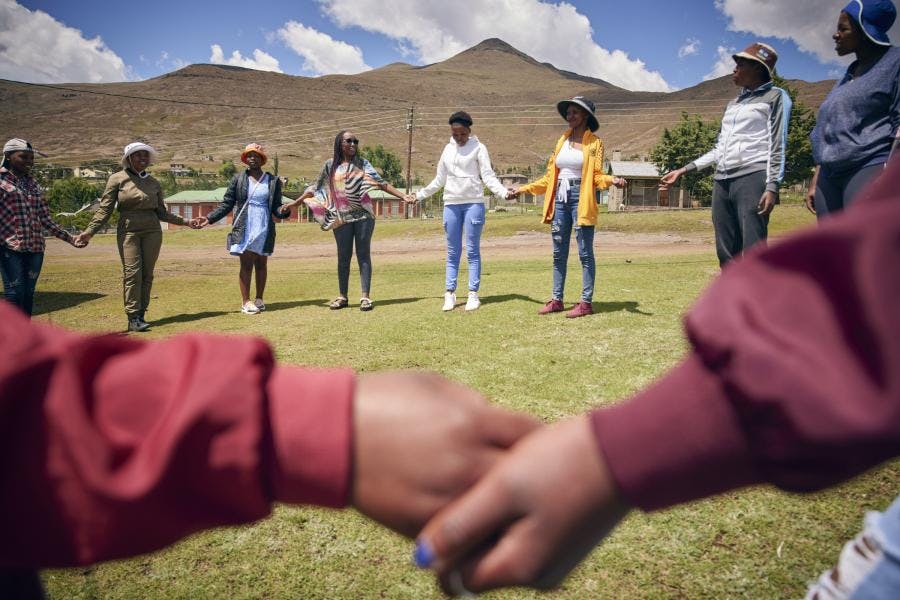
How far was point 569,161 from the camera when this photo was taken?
6254 millimetres

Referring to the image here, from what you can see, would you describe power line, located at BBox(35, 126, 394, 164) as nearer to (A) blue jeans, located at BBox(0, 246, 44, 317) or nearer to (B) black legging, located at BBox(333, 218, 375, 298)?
(A) blue jeans, located at BBox(0, 246, 44, 317)

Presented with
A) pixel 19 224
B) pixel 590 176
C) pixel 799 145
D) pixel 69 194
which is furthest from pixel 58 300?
pixel 69 194

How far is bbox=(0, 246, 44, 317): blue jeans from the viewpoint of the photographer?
6.63 metres

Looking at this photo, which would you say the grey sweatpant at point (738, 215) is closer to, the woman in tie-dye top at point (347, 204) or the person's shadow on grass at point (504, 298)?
the person's shadow on grass at point (504, 298)

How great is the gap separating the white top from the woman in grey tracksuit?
1.47m

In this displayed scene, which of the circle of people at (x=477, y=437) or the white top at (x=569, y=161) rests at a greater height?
the white top at (x=569, y=161)

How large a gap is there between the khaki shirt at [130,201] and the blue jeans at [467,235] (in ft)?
12.8

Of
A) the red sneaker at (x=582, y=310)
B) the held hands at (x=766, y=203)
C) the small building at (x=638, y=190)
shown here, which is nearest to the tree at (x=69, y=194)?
the small building at (x=638, y=190)

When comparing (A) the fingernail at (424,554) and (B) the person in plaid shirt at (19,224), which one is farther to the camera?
(B) the person in plaid shirt at (19,224)

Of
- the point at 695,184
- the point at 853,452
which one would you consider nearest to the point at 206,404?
the point at 853,452

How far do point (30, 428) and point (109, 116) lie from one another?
242 meters

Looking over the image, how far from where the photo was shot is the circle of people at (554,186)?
4309 millimetres

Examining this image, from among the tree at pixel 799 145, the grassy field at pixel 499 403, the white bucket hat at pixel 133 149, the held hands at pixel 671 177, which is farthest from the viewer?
the tree at pixel 799 145

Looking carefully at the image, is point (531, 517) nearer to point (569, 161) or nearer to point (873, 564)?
point (873, 564)
